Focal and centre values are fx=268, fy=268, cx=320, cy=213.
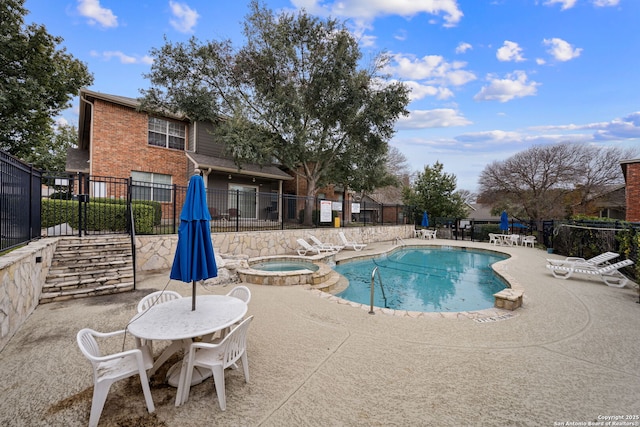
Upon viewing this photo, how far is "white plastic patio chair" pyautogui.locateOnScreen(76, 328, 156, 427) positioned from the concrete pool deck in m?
0.19

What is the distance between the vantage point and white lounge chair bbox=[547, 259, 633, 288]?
7.03 metres

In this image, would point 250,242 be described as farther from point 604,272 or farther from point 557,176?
point 557,176

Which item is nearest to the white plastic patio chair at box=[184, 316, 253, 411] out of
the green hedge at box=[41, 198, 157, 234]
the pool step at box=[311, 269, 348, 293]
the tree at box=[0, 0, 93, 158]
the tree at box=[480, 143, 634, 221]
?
the pool step at box=[311, 269, 348, 293]

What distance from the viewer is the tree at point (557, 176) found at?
82.2 feet

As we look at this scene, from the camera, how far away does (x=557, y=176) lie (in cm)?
2508

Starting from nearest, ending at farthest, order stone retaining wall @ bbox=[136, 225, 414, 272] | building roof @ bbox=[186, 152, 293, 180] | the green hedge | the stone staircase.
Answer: the stone staircase → stone retaining wall @ bbox=[136, 225, 414, 272] → the green hedge → building roof @ bbox=[186, 152, 293, 180]

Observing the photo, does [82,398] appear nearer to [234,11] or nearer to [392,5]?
[392,5]

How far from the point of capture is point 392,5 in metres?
9.77

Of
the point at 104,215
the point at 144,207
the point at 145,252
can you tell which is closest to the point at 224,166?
the point at 144,207

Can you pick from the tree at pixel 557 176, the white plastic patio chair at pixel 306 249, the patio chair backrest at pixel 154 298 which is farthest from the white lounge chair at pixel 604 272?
the tree at pixel 557 176

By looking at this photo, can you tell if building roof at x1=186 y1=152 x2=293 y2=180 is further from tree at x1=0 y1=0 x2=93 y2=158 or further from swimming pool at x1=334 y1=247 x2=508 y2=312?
swimming pool at x1=334 y1=247 x2=508 y2=312

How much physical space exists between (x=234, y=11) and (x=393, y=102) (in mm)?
10110

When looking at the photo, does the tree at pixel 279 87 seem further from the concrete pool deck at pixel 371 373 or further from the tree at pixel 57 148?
the tree at pixel 57 148

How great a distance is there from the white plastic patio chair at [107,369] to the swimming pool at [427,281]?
5194 millimetres
